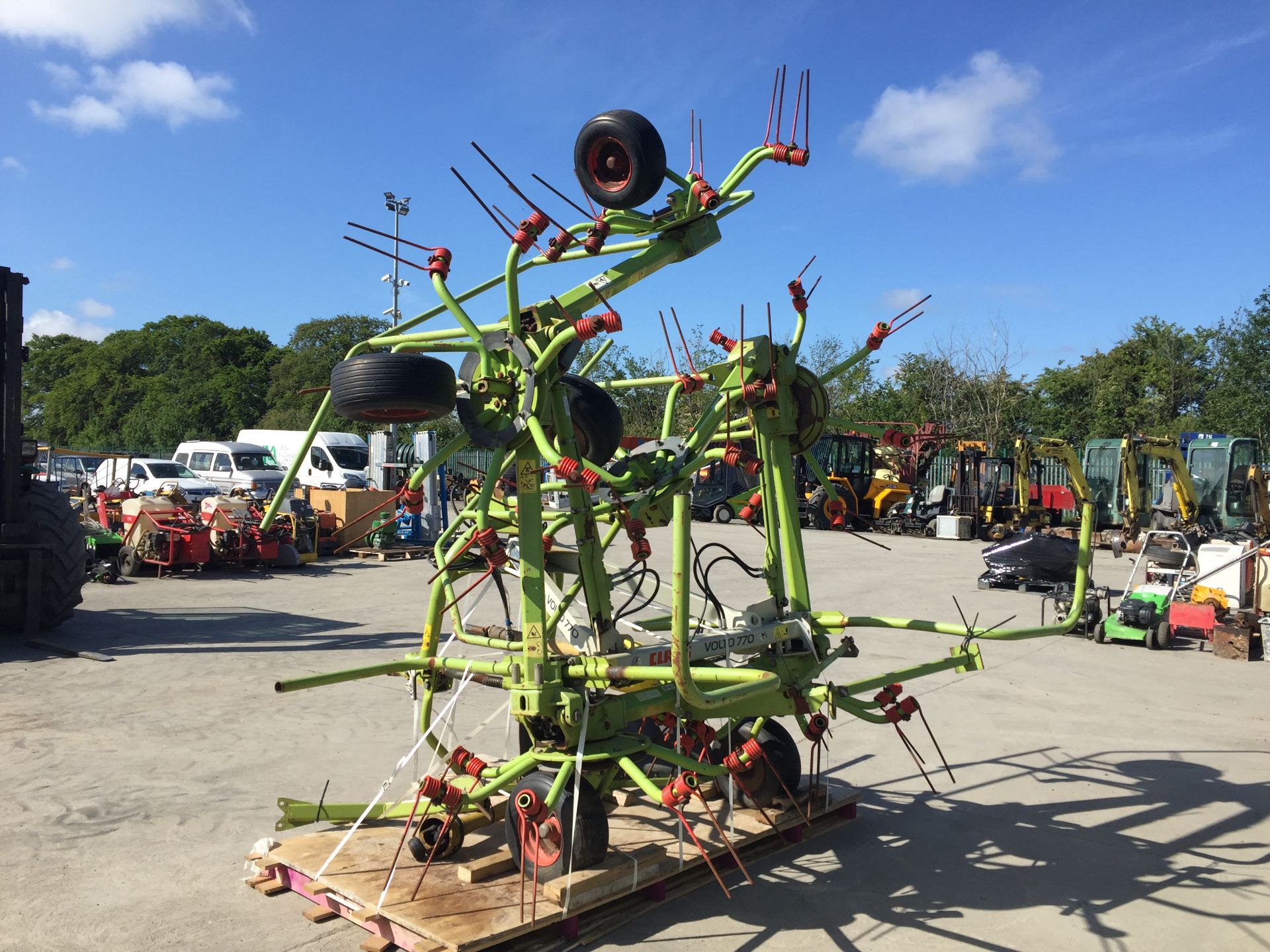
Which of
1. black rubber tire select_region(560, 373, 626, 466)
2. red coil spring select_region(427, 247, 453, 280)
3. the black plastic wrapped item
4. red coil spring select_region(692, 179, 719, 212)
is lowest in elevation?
the black plastic wrapped item

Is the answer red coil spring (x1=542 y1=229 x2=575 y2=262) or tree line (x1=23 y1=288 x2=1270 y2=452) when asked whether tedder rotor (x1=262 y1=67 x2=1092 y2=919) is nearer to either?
red coil spring (x1=542 y1=229 x2=575 y2=262)

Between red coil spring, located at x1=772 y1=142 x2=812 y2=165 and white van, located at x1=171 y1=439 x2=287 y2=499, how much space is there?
21764 millimetres

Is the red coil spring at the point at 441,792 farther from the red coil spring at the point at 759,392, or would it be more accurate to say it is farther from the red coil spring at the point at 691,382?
the red coil spring at the point at 759,392

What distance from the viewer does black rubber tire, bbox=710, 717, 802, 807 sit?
507 centimetres

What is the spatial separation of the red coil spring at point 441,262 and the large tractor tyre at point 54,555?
7.62 metres

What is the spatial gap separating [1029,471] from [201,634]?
61.8 feet

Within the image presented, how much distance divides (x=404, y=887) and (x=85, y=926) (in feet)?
4.36

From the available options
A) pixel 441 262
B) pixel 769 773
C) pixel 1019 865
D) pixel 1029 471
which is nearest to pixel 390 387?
pixel 441 262

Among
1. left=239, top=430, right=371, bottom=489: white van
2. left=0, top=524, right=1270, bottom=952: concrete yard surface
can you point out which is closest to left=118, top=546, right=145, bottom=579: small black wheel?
left=0, top=524, right=1270, bottom=952: concrete yard surface

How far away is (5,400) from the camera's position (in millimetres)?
9836

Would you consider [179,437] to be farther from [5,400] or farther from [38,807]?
[38,807]

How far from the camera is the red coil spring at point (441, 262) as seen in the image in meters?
4.13

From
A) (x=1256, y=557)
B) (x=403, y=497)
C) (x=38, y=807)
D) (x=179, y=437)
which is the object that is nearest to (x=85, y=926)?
(x=38, y=807)

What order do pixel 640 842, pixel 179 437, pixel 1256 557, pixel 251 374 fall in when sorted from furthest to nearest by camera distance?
pixel 251 374 → pixel 179 437 → pixel 1256 557 → pixel 640 842
